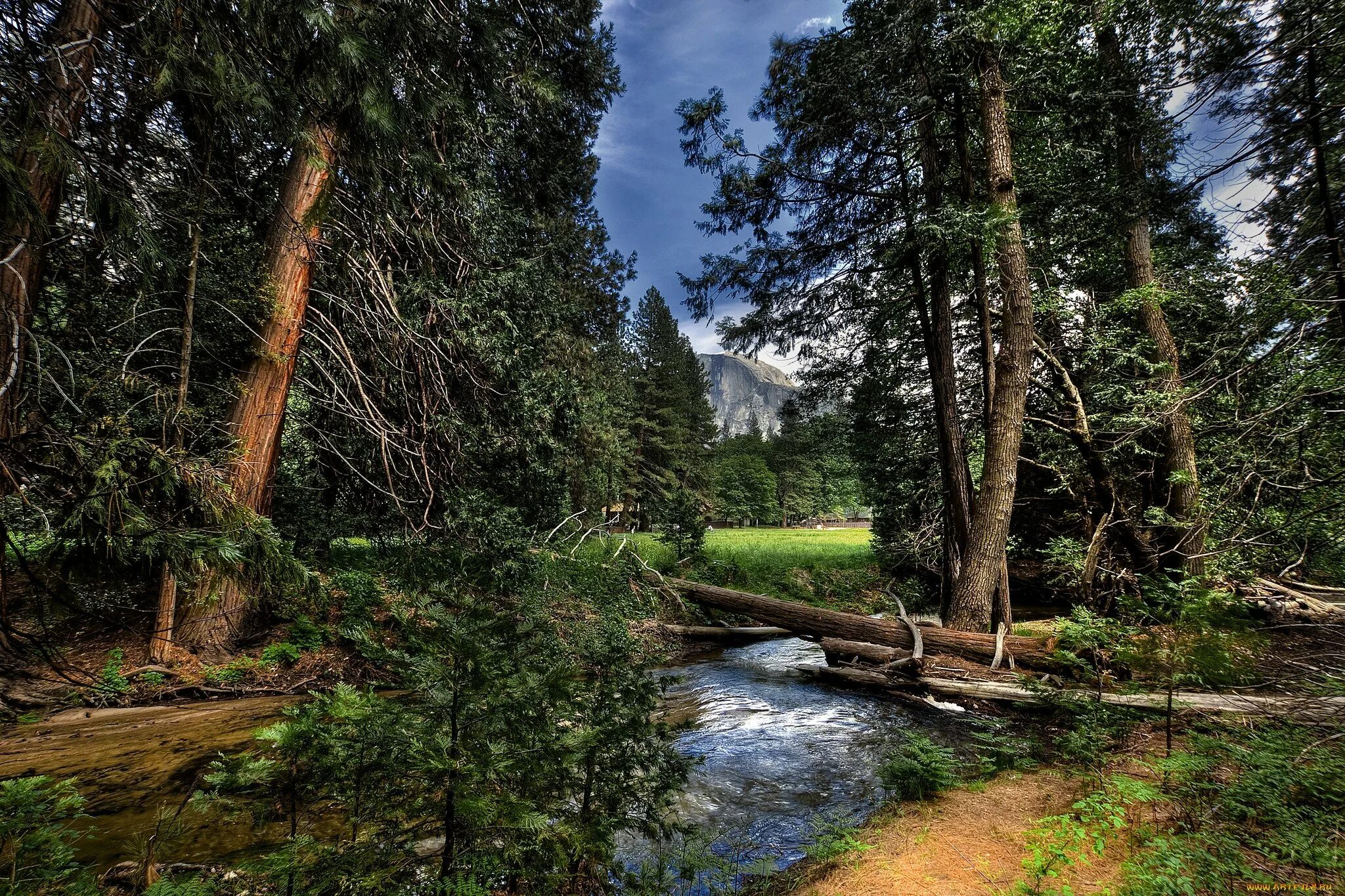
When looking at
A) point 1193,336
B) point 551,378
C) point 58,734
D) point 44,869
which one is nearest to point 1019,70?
point 1193,336

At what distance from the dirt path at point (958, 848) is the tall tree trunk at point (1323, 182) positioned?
13.2ft

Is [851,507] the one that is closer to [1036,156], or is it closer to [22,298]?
[1036,156]

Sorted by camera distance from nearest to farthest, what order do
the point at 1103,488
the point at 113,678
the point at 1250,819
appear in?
the point at 1250,819, the point at 113,678, the point at 1103,488

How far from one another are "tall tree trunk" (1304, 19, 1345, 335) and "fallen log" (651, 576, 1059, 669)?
4.37 m

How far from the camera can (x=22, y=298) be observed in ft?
8.31

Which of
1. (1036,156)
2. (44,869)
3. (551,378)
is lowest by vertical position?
(44,869)

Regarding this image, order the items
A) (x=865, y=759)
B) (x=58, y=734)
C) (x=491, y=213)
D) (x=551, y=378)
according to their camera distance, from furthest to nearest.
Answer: (x=551, y=378), (x=491, y=213), (x=865, y=759), (x=58, y=734)

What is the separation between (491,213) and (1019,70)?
28.2ft

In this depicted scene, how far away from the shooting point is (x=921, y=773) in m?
3.54

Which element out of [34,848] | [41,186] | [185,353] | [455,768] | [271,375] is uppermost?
[41,186]

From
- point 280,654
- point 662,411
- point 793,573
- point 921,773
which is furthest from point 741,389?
point 921,773

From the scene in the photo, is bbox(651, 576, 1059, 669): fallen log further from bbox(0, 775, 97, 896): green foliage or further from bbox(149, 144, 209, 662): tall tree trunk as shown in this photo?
bbox(149, 144, 209, 662): tall tree trunk

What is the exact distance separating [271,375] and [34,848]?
4573 mm

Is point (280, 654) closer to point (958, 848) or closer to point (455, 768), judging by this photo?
point (455, 768)
